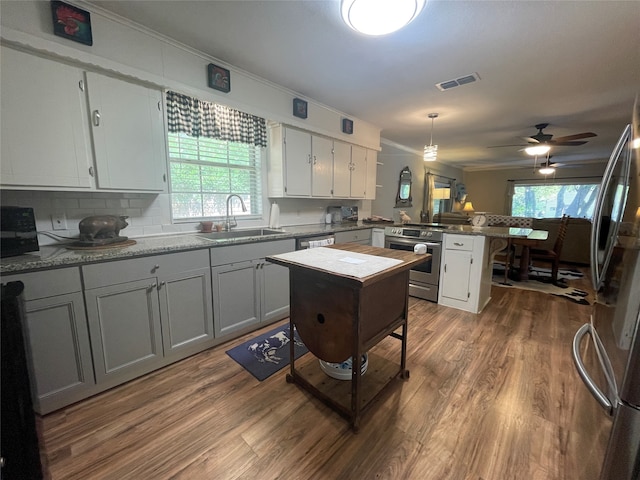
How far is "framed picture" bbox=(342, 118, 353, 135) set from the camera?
3650 mm

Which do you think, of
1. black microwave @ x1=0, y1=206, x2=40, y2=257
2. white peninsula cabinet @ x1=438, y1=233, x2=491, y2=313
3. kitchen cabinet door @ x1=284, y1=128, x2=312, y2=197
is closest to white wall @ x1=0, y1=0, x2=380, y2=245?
kitchen cabinet door @ x1=284, y1=128, x2=312, y2=197

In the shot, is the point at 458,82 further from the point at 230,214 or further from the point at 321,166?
the point at 230,214

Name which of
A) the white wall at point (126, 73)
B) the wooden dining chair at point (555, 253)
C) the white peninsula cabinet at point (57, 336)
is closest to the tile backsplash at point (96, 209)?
the white wall at point (126, 73)

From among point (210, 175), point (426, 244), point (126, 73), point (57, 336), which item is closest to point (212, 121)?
point (210, 175)

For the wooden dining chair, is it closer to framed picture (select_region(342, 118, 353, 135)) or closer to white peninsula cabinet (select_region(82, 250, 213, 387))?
framed picture (select_region(342, 118, 353, 135))

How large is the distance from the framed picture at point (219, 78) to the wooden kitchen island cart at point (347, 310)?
1.77 m

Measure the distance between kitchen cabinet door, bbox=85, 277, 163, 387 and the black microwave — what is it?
1.30 ft

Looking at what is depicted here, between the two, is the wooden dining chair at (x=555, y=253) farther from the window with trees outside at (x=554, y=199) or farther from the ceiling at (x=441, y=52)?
the window with trees outside at (x=554, y=199)

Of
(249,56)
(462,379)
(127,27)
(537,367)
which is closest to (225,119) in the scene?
(249,56)

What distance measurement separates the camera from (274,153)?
2.96 metres

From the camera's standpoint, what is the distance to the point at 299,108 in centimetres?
303

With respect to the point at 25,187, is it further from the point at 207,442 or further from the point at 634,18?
the point at 634,18

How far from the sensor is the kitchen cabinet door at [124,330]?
1.59m

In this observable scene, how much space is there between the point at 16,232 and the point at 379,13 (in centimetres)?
228
